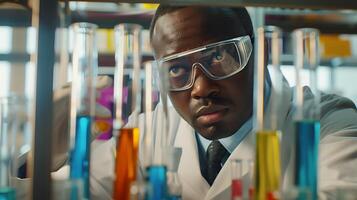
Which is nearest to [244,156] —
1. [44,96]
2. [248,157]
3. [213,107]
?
[248,157]

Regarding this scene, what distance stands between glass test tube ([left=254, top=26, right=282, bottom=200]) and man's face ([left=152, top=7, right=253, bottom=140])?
137 millimetres

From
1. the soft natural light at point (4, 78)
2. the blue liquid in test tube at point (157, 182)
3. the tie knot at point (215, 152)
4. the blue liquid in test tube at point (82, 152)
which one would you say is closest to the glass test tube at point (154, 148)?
the blue liquid in test tube at point (157, 182)

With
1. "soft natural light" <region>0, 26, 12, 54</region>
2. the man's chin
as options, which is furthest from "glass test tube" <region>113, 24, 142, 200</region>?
"soft natural light" <region>0, 26, 12, 54</region>

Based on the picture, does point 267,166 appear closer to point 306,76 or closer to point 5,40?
point 306,76

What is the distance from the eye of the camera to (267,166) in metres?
0.71

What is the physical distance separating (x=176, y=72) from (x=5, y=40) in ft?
1.35

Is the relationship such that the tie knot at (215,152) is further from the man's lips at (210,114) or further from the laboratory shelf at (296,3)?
the laboratory shelf at (296,3)

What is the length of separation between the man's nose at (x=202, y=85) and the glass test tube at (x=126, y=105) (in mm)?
167

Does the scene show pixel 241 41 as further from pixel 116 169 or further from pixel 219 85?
pixel 116 169

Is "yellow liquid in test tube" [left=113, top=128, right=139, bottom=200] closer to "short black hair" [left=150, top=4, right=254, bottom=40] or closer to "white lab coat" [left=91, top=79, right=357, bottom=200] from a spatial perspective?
"white lab coat" [left=91, top=79, right=357, bottom=200]

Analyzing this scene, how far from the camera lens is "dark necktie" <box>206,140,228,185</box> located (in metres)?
0.95

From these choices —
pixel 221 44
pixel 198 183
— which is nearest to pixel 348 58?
pixel 221 44

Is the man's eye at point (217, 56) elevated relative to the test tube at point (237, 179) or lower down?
elevated

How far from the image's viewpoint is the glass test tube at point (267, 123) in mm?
702
